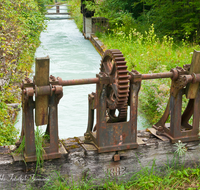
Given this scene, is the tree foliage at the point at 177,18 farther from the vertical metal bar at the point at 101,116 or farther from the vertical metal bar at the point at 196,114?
the vertical metal bar at the point at 101,116

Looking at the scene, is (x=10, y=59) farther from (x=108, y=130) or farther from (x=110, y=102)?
(x=108, y=130)

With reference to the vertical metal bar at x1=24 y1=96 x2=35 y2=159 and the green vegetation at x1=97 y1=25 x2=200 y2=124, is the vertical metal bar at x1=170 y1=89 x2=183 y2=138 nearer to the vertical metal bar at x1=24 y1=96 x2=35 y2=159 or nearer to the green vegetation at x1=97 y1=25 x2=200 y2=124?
the vertical metal bar at x1=24 y1=96 x2=35 y2=159

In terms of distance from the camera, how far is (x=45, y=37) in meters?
16.5

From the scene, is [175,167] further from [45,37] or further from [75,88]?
[45,37]

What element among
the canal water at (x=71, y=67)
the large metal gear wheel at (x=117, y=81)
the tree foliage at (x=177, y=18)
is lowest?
the canal water at (x=71, y=67)

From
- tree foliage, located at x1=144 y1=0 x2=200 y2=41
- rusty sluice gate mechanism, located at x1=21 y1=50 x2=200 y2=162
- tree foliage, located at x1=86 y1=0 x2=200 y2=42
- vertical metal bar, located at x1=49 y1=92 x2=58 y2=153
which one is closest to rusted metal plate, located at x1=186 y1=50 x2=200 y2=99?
rusty sluice gate mechanism, located at x1=21 y1=50 x2=200 y2=162

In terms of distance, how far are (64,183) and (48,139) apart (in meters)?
0.50

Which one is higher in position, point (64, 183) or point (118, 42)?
point (118, 42)

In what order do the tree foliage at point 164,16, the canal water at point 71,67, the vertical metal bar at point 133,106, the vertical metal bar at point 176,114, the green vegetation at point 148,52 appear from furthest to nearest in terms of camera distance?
1. the tree foliage at point 164,16
2. the canal water at point 71,67
3. the green vegetation at point 148,52
4. the vertical metal bar at point 176,114
5. the vertical metal bar at point 133,106

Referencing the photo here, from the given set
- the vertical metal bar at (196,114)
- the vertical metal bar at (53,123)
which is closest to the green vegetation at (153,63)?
the vertical metal bar at (196,114)

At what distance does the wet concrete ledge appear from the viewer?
2904mm

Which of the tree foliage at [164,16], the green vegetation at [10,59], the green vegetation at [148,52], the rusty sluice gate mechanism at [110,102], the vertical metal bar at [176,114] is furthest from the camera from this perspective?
the tree foliage at [164,16]

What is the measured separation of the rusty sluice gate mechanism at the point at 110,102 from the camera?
2.82 metres

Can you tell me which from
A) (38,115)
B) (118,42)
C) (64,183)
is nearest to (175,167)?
(64,183)
